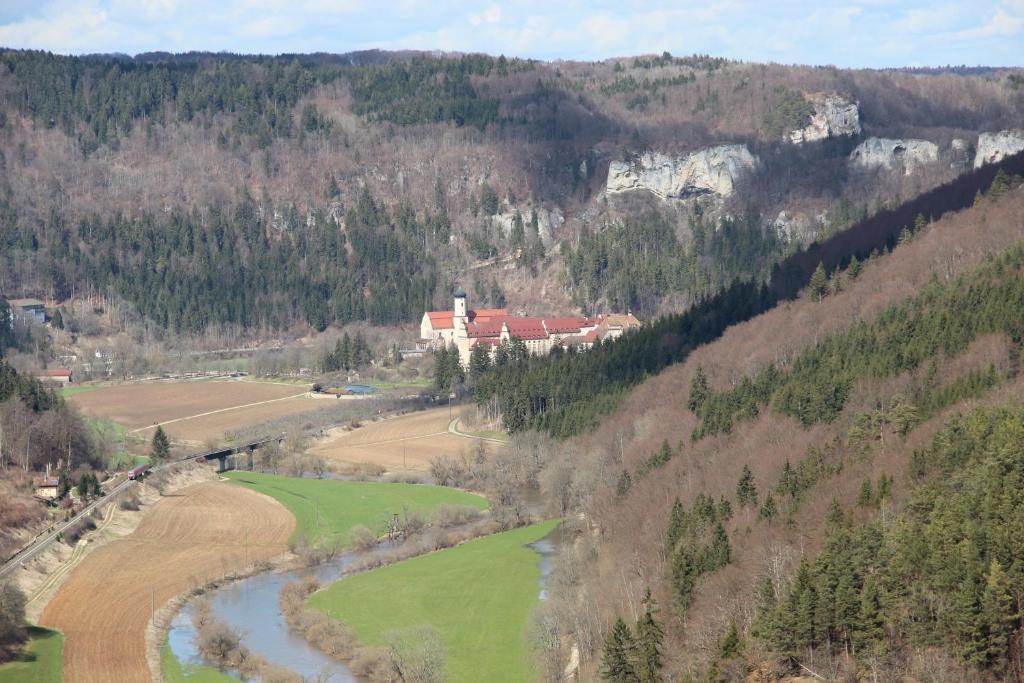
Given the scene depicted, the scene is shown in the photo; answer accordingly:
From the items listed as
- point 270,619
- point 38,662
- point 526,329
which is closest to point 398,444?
point 270,619

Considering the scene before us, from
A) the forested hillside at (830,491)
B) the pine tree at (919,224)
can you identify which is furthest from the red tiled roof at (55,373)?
the pine tree at (919,224)

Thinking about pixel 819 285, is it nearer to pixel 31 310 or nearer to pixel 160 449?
pixel 160 449

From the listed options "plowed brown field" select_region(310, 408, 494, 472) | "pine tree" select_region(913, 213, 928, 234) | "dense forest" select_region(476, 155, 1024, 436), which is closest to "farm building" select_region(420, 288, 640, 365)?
"plowed brown field" select_region(310, 408, 494, 472)

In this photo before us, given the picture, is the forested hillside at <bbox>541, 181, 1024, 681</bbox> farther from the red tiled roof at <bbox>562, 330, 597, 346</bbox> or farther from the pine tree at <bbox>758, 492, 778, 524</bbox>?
the red tiled roof at <bbox>562, 330, 597, 346</bbox>

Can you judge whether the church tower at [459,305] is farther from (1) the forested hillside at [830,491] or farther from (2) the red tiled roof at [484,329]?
(1) the forested hillside at [830,491]

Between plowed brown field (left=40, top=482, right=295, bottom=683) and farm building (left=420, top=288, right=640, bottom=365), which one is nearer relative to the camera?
plowed brown field (left=40, top=482, right=295, bottom=683)

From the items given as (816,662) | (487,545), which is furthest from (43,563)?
(816,662)

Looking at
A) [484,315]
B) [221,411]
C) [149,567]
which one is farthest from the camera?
[484,315]
